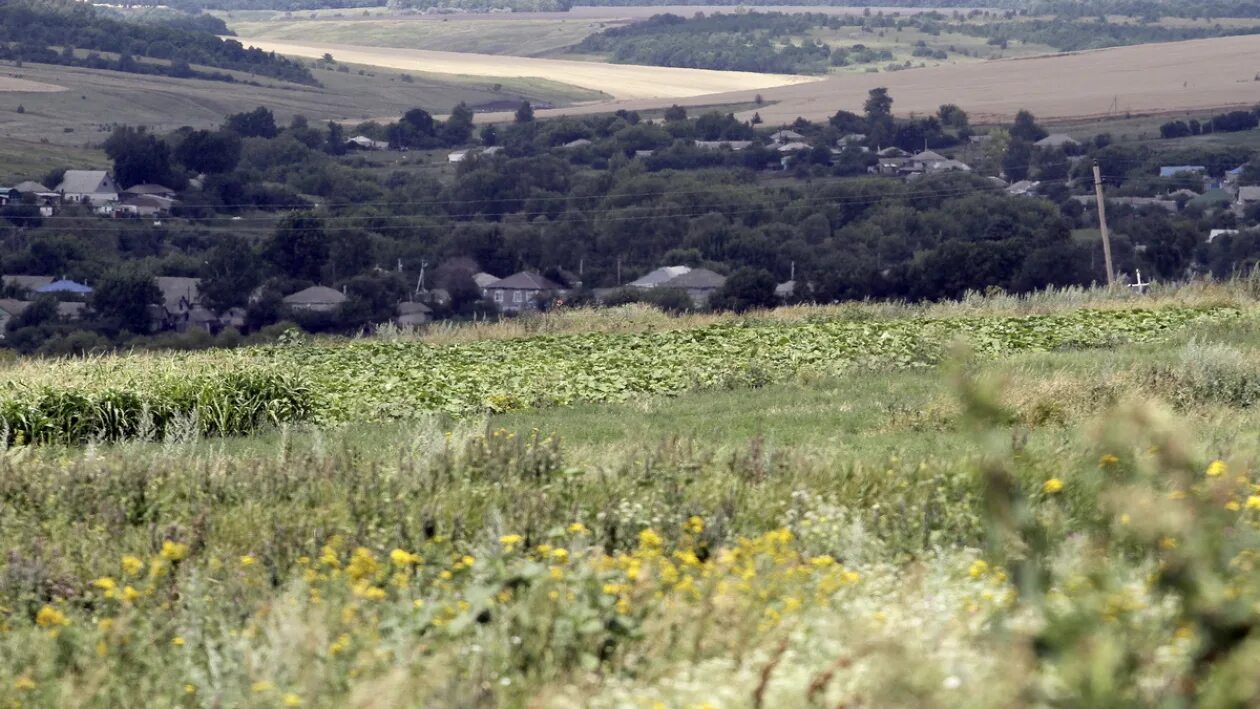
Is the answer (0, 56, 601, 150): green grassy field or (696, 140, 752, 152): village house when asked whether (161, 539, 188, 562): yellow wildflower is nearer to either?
(696, 140, 752, 152): village house

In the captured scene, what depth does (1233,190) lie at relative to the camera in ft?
356

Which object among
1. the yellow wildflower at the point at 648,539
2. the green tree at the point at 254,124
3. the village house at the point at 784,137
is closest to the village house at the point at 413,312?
the village house at the point at 784,137

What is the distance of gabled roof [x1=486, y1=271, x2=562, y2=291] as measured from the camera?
275 feet

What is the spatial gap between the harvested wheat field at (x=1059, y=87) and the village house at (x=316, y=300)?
77.3m

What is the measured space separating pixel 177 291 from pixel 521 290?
1699 centimetres

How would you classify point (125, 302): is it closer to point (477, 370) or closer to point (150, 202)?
point (150, 202)

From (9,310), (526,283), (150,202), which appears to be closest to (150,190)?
(150,202)

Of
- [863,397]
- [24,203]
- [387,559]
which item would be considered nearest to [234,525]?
[387,559]

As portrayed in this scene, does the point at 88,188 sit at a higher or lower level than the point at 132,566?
lower

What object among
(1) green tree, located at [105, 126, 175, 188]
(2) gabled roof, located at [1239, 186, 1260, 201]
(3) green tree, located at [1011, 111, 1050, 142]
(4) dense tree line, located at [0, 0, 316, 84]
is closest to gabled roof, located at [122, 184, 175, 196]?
(1) green tree, located at [105, 126, 175, 188]

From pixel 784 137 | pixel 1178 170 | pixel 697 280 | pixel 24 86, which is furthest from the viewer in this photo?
pixel 24 86

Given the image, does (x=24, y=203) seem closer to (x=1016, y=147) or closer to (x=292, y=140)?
(x=292, y=140)

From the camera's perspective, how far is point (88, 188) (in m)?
114

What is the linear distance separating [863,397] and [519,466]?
23.3ft
